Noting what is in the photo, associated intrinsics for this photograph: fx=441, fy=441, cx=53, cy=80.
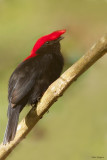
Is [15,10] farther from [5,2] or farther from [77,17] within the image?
[77,17]

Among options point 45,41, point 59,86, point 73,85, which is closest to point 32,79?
point 45,41

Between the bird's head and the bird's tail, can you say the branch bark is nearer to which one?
the bird's tail

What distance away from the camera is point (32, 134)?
4633 mm

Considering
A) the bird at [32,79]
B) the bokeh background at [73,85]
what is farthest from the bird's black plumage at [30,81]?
the bokeh background at [73,85]

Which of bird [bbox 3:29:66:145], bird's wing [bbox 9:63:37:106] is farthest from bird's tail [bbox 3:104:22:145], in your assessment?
bird's wing [bbox 9:63:37:106]

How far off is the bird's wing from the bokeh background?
1.95ft

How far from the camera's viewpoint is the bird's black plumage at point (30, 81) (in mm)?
3893

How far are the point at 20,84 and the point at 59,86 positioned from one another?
2.50ft

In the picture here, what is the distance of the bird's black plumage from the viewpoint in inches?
153

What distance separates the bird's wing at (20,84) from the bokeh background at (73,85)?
0.59m

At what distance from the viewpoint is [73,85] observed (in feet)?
16.0

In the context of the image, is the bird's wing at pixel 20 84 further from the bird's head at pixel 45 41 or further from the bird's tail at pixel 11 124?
the bird's head at pixel 45 41

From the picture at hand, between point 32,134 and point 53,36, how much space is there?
1.14 metres

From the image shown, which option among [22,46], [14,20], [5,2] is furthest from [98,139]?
[5,2]
